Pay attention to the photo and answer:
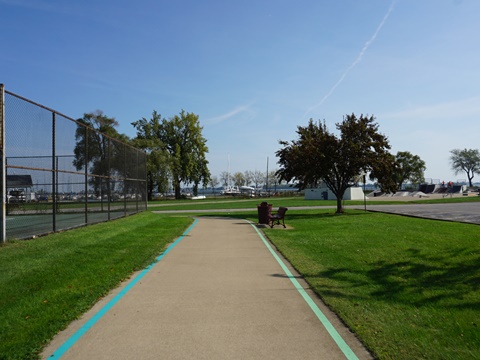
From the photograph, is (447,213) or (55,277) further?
(447,213)

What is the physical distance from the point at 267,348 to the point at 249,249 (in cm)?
844

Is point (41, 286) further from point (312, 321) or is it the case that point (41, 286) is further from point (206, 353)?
point (312, 321)

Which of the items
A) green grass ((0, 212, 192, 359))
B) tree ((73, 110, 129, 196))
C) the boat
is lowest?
green grass ((0, 212, 192, 359))

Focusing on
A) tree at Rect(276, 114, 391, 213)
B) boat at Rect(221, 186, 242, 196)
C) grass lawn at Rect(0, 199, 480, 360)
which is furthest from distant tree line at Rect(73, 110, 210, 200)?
grass lawn at Rect(0, 199, 480, 360)

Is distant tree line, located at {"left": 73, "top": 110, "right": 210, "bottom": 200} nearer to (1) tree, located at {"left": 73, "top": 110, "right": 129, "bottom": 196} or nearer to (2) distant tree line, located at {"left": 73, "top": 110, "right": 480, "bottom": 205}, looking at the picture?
(2) distant tree line, located at {"left": 73, "top": 110, "right": 480, "bottom": 205}

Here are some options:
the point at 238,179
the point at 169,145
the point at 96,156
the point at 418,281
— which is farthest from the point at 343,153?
the point at 238,179

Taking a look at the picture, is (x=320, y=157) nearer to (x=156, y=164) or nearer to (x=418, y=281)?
(x=418, y=281)

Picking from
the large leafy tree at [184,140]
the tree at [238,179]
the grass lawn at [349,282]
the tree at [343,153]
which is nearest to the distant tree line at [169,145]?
the large leafy tree at [184,140]

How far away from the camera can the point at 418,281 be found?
26.9 ft

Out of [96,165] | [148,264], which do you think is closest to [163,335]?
[148,264]

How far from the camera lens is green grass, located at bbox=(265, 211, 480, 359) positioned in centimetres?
499

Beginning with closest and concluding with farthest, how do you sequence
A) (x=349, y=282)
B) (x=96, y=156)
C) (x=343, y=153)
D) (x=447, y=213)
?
(x=349, y=282) < (x=96, y=156) < (x=447, y=213) < (x=343, y=153)

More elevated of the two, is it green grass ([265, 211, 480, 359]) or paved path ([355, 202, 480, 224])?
paved path ([355, 202, 480, 224])

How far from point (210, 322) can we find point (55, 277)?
412 centimetres
